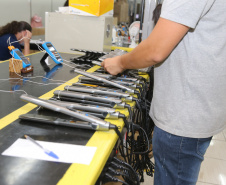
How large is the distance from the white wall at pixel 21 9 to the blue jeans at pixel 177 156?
3311 mm

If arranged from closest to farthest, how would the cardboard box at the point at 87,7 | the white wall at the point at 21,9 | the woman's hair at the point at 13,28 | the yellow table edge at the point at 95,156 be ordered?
the yellow table edge at the point at 95,156 → the cardboard box at the point at 87,7 → the woman's hair at the point at 13,28 → the white wall at the point at 21,9

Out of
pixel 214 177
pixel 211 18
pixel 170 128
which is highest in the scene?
pixel 211 18

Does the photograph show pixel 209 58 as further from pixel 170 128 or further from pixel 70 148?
pixel 70 148

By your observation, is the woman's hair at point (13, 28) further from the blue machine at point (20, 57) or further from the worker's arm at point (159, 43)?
the worker's arm at point (159, 43)

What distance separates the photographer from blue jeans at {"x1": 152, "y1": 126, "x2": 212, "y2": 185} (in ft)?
3.10

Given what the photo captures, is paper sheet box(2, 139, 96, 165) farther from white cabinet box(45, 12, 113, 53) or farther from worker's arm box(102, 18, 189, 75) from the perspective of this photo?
white cabinet box(45, 12, 113, 53)

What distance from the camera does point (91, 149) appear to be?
707mm

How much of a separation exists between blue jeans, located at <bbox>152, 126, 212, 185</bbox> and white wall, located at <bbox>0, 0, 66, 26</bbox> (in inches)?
130

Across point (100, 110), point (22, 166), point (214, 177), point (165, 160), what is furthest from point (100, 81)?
point (214, 177)

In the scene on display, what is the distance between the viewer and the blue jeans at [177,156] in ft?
3.10

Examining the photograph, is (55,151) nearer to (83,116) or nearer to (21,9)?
(83,116)

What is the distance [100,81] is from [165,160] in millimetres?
547

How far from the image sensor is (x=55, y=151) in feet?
2.24

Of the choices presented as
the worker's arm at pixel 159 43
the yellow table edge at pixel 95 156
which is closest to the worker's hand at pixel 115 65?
the worker's arm at pixel 159 43
